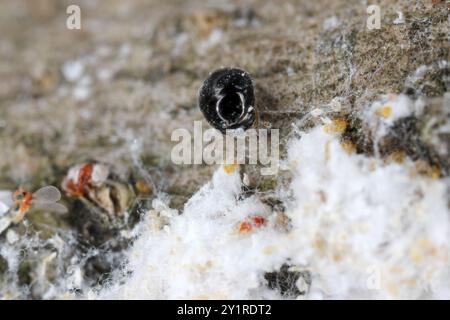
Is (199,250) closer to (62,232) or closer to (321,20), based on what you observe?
(62,232)

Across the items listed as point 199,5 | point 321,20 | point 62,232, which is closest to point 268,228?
point 62,232

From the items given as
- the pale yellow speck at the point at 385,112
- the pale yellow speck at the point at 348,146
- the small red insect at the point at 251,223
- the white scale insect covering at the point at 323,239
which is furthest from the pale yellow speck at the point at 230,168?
the pale yellow speck at the point at 385,112

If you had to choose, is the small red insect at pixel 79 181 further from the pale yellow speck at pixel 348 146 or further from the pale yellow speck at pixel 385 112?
the pale yellow speck at pixel 385 112

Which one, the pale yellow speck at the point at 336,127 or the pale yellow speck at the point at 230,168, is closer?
the pale yellow speck at the point at 336,127

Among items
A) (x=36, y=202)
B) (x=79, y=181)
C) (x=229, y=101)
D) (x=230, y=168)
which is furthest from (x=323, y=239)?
(x=36, y=202)

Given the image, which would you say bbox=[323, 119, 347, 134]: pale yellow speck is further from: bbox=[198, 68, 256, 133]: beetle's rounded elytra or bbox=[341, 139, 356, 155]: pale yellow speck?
bbox=[198, 68, 256, 133]: beetle's rounded elytra

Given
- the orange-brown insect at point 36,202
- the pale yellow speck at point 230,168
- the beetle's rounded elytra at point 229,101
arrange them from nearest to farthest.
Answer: the beetle's rounded elytra at point 229,101, the pale yellow speck at point 230,168, the orange-brown insect at point 36,202
